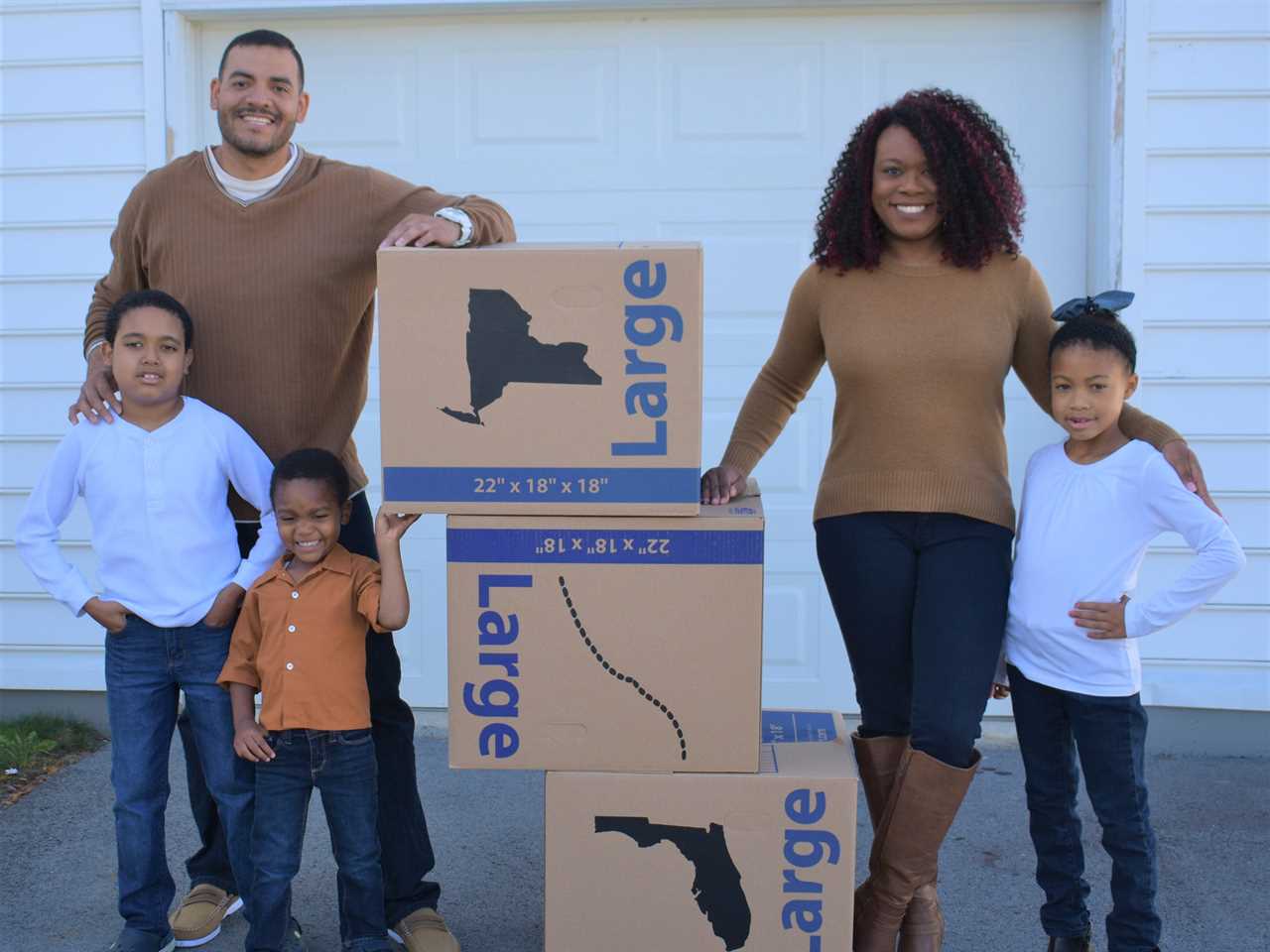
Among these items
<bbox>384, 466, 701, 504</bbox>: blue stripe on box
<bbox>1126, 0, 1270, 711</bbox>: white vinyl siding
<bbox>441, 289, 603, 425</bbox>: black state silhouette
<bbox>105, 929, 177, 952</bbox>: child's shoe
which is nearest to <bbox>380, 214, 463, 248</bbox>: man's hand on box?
<bbox>441, 289, 603, 425</bbox>: black state silhouette

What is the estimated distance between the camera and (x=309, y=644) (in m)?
2.54

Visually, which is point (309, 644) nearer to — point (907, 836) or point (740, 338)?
point (907, 836)

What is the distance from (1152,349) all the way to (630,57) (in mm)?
1895

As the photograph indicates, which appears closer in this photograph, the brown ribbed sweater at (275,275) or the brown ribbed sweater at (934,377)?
the brown ribbed sweater at (934,377)

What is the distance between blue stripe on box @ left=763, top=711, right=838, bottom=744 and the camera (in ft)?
8.66

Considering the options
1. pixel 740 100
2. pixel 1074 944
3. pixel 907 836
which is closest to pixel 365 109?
pixel 740 100

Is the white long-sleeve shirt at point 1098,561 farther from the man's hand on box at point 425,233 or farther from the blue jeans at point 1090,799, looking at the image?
the man's hand on box at point 425,233

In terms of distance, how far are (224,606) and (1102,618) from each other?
1.70 m

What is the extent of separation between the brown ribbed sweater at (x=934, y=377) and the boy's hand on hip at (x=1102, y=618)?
0.72 ft

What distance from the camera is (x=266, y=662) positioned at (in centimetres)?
254

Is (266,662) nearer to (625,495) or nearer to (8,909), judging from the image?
(625,495)

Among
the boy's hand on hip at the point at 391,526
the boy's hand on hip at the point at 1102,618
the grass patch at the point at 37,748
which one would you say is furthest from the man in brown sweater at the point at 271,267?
the grass patch at the point at 37,748

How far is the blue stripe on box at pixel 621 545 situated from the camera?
2.29m

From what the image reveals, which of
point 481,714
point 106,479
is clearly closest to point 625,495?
point 481,714
